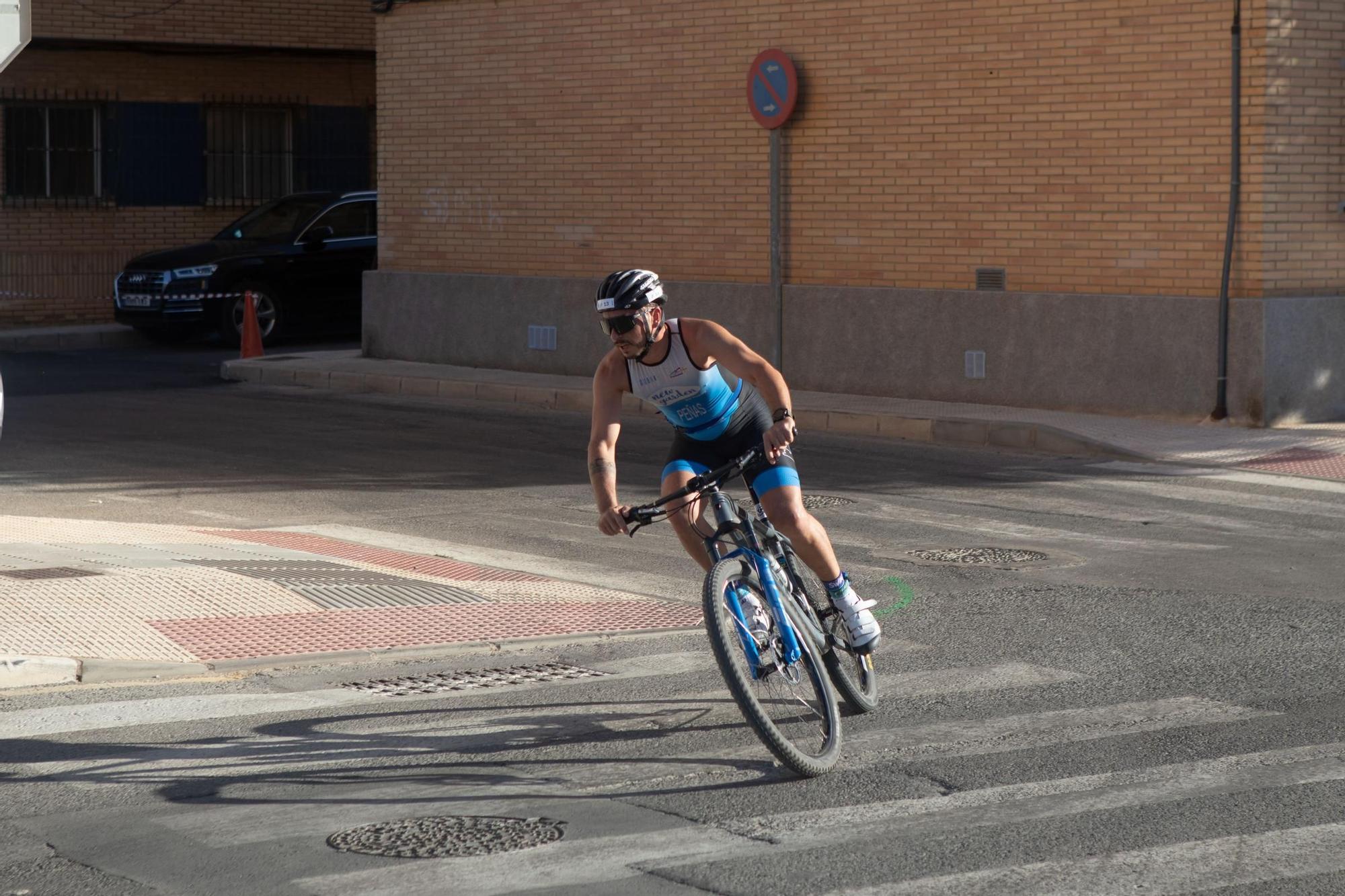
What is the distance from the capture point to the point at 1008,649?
27.0 ft

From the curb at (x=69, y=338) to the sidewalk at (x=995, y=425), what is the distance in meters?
6.16

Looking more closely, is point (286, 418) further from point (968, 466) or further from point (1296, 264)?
point (1296, 264)

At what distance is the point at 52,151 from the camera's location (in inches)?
1096

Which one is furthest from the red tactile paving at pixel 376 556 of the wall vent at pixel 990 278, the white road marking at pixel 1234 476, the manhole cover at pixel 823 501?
the wall vent at pixel 990 278

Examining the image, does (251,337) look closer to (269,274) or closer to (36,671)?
(269,274)

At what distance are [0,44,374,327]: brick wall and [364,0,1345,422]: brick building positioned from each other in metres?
7.10

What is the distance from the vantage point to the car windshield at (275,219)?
84.3 feet

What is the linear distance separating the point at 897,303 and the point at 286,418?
5571mm

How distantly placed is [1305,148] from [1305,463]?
3.19m

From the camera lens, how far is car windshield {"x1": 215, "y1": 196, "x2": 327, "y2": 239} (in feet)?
84.3

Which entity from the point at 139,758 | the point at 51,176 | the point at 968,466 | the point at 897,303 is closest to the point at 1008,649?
the point at 139,758

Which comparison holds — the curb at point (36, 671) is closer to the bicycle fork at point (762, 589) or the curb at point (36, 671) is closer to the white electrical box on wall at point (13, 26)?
the white electrical box on wall at point (13, 26)

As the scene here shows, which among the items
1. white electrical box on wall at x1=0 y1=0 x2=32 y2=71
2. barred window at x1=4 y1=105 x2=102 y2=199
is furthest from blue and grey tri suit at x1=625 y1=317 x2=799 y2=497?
barred window at x1=4 y1=105 x2=102 y2=199

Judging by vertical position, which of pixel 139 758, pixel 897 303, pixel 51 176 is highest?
pixel 51 176
